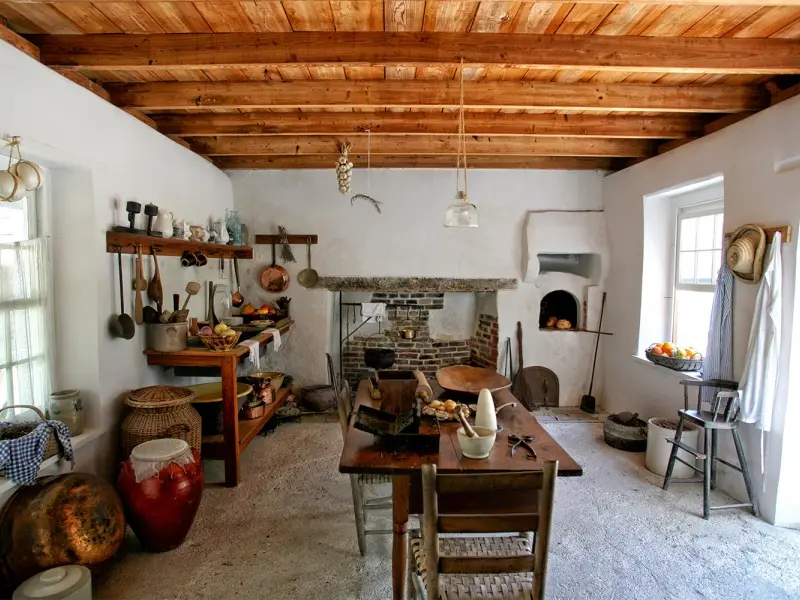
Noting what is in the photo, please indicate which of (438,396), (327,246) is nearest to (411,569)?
(438,396)

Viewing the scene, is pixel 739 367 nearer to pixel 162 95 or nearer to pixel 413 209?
pixel 413 209

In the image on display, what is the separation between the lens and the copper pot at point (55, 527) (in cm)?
199

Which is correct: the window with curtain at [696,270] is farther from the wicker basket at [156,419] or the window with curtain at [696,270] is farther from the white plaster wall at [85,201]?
the white plaster wall at [85,201]

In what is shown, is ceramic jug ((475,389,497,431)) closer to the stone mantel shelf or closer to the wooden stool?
the wooden stool

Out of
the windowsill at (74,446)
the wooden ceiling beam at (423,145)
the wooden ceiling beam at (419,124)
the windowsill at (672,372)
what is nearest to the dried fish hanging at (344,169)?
the wooden ceiling beam at (419,124)

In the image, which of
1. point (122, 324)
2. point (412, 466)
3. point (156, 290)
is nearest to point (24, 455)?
point (122, 324)

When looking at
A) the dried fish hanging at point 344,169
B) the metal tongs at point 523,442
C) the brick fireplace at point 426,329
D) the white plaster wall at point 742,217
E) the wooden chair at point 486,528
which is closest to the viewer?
the wooden chair at point 486,528

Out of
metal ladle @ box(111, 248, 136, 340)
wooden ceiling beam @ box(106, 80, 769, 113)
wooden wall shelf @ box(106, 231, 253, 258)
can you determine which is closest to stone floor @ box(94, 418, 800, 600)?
metal ladle @ box(111, 248, 136, 340)

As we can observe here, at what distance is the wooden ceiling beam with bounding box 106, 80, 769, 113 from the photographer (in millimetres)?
2918

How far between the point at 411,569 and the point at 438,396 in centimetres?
107

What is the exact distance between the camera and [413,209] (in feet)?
15.7

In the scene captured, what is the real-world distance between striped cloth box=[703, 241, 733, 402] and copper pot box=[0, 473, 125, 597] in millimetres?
3664

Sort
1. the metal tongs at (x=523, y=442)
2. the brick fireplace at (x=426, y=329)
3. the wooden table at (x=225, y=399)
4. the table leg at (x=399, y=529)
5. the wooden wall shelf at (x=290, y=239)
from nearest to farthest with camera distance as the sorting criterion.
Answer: the table leg at (x=399, y=529), the metal tongs at (x=523, y=442), the wooden table at (x=225, y=399), the wooden wall shelf at (x=290, y=239), the brick fireplace at (x=426, y=329)

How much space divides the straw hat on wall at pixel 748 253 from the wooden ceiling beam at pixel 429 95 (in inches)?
31.9
